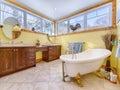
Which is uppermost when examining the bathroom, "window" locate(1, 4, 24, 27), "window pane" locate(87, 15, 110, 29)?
"window" locate(1, 4, 24, 27)

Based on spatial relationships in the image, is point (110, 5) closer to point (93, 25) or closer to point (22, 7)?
point (93, 25)

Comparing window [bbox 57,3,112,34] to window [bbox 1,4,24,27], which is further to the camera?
window [bbox 57,3,112,34]

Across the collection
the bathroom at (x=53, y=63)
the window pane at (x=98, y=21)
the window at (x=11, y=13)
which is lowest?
the bathroom at (x=53, y=63)

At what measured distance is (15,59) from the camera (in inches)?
110

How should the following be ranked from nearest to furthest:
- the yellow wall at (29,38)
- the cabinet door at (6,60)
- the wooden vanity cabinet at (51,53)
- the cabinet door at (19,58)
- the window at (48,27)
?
the cabinet door at (6,60) < the cabinet door at (19,58) < the yellow wall at (29,38) < the wooden vanity cabinet at (51,53) < the window at (48,27)

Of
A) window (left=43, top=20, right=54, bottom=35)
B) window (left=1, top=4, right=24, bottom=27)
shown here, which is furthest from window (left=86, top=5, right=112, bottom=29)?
window (left=1, top=4, right=24, bottom=27)

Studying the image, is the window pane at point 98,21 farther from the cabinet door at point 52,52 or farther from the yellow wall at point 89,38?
the cabinet door at point 52,52

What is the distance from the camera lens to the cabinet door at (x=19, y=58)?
111 inches

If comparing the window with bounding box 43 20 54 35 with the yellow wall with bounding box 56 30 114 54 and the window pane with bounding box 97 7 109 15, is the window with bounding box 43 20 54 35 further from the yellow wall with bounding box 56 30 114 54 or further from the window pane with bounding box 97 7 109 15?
the window pane with bounding box 97 7 109 15

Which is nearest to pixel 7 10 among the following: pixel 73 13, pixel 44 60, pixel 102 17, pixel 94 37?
pixel 44 60

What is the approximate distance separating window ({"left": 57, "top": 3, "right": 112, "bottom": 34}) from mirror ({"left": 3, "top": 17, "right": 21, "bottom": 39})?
2662 millimetres

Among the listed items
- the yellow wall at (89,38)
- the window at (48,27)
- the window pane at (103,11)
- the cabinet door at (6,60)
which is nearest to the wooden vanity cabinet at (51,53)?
the yellow wall at (89,38)

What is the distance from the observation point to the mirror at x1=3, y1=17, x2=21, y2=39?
3.10 metres

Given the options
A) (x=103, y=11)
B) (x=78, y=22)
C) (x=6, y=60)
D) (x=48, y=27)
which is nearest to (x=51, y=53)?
(x=48, y=27)
